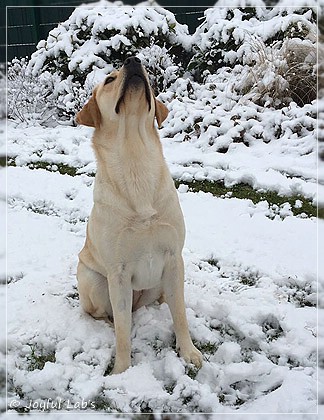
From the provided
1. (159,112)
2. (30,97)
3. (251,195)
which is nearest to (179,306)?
(159,112)

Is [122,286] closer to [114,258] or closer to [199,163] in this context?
[114,258]

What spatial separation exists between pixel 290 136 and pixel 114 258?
333cm

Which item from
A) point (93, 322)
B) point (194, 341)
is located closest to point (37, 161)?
point (93, 322)

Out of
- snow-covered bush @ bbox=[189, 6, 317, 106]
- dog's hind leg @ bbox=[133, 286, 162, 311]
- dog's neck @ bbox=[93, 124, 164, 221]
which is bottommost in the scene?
dog's hind leg @ bbox=[133, 286, 162, 311]

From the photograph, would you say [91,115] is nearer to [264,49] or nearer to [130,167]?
[130,167]

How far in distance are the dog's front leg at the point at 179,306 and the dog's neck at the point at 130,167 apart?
0.33m

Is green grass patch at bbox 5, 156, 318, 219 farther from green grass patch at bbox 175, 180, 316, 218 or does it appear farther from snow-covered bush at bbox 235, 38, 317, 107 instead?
snow-covered bush at bbox 235, 38, 317, 107

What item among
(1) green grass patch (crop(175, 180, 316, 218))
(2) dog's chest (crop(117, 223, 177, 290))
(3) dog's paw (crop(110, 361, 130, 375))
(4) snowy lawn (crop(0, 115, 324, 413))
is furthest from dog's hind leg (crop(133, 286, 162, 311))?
(1) green grass patch (crop(175, 180, 316, 218))

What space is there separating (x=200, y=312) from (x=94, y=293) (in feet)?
2.08

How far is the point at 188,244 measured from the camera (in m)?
3.57

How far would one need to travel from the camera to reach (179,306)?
2410 millimetres

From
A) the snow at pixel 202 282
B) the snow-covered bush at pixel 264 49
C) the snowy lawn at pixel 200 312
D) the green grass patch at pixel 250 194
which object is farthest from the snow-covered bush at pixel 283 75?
the green grass patch at pixel 250 194

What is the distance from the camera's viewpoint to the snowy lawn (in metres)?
2.16

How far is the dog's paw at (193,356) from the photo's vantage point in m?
2.33
